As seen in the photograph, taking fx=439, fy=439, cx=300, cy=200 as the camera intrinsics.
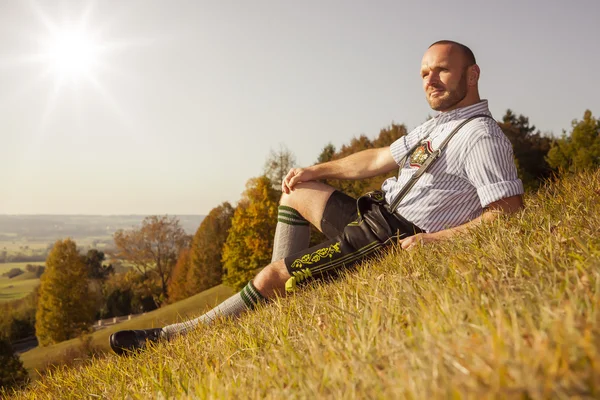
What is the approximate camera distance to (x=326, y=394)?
157cm

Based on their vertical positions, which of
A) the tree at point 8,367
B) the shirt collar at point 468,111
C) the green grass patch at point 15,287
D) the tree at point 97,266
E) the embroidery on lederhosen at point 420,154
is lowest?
the green grass patch at point 15,287

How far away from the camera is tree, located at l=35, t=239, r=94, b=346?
41.5 m

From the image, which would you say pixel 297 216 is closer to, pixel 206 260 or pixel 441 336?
pixel 441 336

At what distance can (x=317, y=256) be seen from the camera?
15.2ft

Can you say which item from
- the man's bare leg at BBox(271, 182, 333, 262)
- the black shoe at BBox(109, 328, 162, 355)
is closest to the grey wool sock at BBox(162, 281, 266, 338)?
the black shoe at BBox(109, 328, 162, 355)

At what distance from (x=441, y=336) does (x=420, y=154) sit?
327 centimetres

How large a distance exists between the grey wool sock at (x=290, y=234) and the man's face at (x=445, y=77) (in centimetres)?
208

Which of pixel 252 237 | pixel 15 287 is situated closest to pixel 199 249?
pixel 252 237

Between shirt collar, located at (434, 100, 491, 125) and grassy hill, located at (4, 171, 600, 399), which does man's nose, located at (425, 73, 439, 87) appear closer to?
shirt collar, located at (434, 100, 491, 125)

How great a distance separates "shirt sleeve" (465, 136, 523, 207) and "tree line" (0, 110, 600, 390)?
8.39 feet

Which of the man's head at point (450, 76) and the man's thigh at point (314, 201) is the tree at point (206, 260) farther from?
the man's head at point (450, 76)

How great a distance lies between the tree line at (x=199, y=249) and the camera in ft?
111

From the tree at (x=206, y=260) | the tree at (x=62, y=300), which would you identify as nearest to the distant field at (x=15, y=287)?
the tree at (x=62, y=300)

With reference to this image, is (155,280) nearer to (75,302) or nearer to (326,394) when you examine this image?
(75,302)
